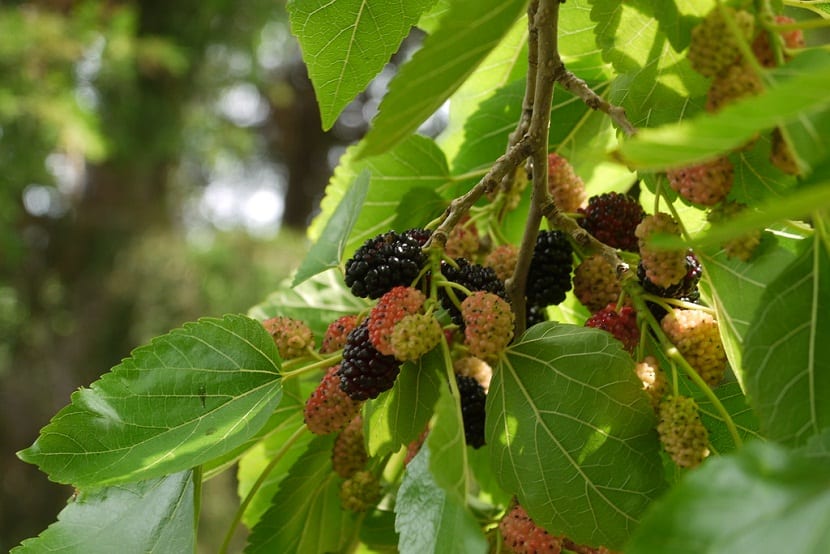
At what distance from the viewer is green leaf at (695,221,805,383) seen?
46 cm

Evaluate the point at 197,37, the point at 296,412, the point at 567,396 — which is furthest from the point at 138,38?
the point at 567,396

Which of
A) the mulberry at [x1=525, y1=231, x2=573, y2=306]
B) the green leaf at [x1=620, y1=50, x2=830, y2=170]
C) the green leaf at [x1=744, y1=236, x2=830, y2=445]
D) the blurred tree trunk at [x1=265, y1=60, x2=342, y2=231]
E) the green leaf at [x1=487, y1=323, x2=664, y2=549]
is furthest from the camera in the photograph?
the blurred tree trunk at [x1=265, y1=60, x2=342, y2=231]

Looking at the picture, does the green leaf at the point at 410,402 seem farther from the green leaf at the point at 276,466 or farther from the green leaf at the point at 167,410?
the green leaf at the point at 276,466

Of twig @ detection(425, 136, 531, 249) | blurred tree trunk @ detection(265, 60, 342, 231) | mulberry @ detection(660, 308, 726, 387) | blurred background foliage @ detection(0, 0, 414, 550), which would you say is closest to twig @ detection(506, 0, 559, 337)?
twig @ detection(425, 136, 531, 249)

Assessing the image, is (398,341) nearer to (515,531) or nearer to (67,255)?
(515,531)

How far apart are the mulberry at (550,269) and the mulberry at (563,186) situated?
2.5 inches

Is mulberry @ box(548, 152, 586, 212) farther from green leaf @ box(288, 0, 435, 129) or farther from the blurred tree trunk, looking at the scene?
the blurred tree trunk

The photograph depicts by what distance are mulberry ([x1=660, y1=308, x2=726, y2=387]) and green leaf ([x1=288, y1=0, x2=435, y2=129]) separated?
262mm

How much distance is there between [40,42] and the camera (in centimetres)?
271

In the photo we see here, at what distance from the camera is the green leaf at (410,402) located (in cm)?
54

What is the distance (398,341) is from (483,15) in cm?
20

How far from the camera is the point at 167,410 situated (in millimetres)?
556

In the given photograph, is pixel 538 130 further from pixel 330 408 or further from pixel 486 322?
pixel 330 408

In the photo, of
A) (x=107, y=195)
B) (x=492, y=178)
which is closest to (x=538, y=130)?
(x=492, y=178)
